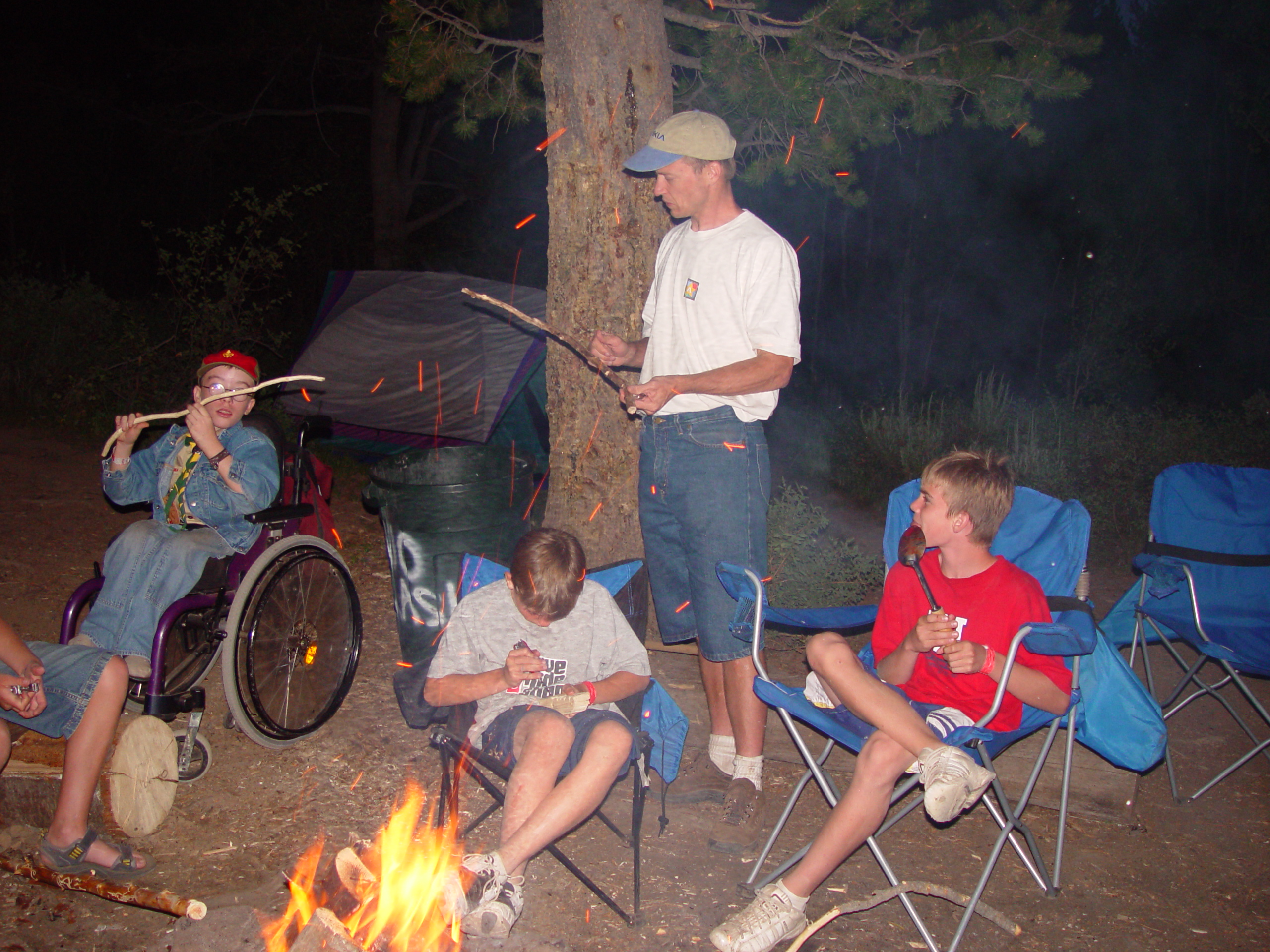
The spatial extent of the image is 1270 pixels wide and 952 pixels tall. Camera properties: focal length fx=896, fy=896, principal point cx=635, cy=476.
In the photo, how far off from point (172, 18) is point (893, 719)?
1670 cm

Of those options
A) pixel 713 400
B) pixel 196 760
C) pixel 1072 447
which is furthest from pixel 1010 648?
pixel 1072 447

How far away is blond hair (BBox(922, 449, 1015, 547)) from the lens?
8.23 feet

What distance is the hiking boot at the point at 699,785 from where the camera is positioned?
297 centimetres

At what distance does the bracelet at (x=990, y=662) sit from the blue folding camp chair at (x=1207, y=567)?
120 cm

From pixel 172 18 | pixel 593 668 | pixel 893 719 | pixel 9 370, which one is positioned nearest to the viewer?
pixel 893 719

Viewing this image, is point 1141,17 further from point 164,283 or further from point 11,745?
point 11,745

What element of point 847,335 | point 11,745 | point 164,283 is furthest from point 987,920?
point 164,283

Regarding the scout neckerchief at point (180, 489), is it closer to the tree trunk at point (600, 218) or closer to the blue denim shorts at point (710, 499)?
the tree trunk at point (600, 218)

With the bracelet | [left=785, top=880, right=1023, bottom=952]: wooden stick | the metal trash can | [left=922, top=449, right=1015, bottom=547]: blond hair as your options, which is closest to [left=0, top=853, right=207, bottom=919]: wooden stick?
the metal trash can

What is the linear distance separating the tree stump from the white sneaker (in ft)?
5.58

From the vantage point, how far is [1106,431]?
785 centimetres

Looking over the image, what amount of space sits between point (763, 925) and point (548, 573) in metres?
1.05

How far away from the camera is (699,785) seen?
302 centimetres

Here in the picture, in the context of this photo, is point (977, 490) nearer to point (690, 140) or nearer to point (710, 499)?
point (710, 499)
